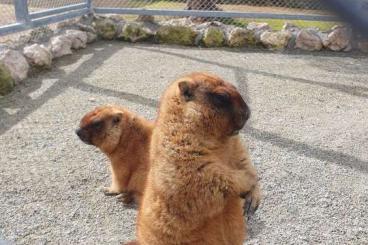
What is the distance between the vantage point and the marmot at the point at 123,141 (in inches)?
149

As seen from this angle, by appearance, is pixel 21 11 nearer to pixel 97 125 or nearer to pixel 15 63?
pixel 15 63

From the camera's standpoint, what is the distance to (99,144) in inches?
151

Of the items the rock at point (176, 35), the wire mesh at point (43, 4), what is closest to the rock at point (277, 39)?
the rock at point (176, 35)

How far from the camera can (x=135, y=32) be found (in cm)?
911

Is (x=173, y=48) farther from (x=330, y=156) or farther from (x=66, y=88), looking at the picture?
(x=330, y=156)

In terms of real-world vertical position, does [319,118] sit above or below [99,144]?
below

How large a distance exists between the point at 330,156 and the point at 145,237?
2.65m

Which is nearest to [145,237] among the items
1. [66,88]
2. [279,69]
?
[66,88]

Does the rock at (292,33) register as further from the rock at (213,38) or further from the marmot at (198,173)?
the marmot at (198,173)

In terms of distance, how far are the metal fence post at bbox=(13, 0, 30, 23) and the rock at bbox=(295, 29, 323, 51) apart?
4671 millimetres

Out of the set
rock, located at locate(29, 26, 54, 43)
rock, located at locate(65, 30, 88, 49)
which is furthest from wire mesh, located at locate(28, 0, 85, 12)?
rock, located at locate(65, 30, 88, 49)

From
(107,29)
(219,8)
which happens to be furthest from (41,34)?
(219,8)

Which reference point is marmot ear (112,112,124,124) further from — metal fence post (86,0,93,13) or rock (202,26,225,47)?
metal fence post (86,0,93,13)

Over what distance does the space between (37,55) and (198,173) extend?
17.4 feet
